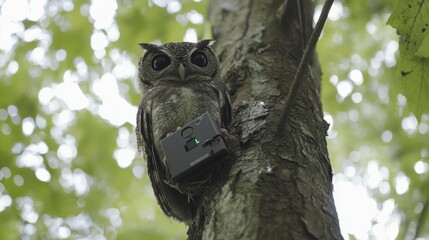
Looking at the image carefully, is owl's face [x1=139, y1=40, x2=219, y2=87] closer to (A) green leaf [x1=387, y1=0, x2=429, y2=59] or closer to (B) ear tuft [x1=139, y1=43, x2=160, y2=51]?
(B) ear tuft [x1=139, y1=43, x2=160, y2=51]

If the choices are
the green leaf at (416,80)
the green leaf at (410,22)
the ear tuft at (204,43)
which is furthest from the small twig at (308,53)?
the ear tuft at (204,43)

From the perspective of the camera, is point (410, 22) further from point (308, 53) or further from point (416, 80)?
point (308, 53)

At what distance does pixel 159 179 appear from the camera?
2.01m

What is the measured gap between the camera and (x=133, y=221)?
370 centimetres

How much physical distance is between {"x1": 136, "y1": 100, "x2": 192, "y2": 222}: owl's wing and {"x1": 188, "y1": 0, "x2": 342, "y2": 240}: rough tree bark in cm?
37

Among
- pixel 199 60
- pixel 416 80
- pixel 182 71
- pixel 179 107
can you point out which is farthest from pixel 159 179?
pixel 416 80

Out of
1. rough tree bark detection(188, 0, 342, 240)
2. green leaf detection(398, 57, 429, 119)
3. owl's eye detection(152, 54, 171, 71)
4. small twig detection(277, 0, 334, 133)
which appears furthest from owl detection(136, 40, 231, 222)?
green leaf detection(398, 57, 429, 119)

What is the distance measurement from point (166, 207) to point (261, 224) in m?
0.88

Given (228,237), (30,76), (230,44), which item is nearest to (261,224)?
(228,237)

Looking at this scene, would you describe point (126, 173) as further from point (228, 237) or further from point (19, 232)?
point (228, 237)

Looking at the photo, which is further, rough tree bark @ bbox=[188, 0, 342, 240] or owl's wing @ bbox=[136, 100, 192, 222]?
owl's wing @ bbox=[136, 100, 192, 222]

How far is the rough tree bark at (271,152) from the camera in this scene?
1.36 metres

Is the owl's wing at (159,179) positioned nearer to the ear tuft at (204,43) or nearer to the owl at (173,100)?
the owl at (173,100)

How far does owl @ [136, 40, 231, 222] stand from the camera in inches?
78.5
